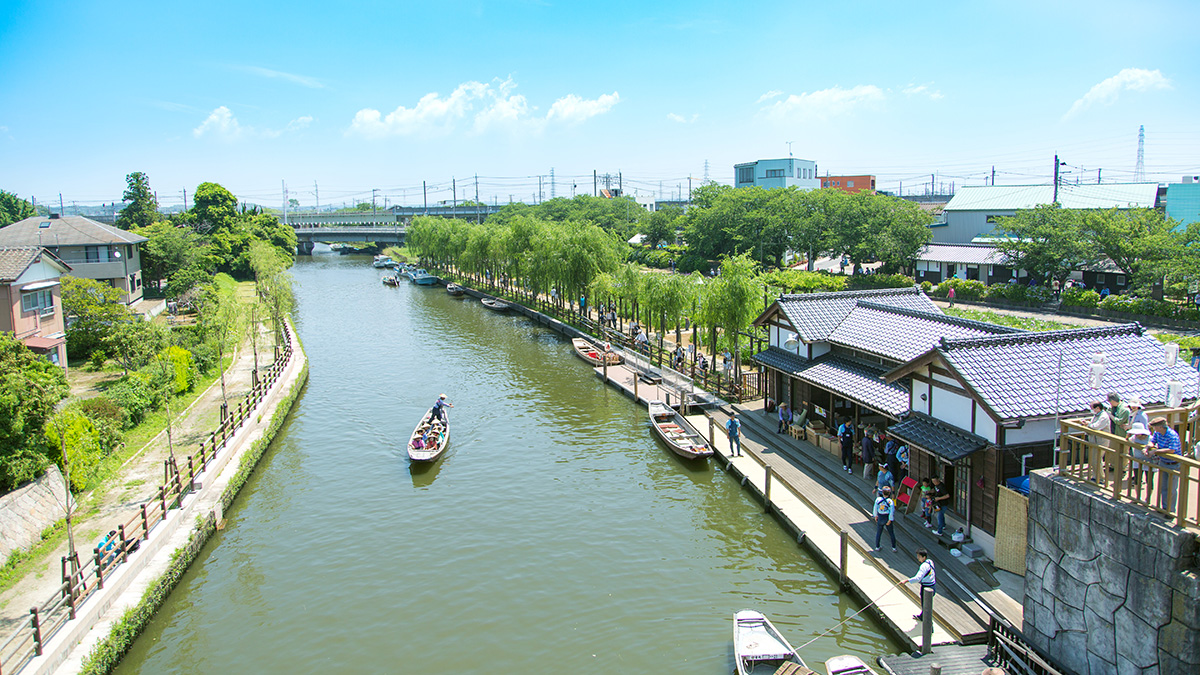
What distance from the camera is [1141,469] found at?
10.8m

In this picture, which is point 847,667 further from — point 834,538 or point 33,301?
point 33,301

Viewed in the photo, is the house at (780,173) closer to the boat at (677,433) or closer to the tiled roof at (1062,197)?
the tiled roof at (1062,197)

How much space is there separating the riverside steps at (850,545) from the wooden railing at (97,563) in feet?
54.1

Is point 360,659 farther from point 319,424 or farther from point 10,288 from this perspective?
point 10,288

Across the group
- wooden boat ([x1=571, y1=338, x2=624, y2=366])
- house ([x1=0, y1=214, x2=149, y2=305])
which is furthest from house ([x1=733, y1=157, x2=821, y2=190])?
house ([x1=0, y1=214, x2=149, y2=305])

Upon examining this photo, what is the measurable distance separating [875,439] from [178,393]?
97.8ft

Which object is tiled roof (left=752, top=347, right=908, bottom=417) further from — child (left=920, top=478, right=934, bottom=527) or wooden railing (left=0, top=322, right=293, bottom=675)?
wooden railing (left=0, top=322, right=293, bottom=675)

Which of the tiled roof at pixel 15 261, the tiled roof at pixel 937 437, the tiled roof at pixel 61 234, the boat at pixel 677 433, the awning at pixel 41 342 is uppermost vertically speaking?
the tiled roof at pixel 61 234

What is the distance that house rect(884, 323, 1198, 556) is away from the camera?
16203mm

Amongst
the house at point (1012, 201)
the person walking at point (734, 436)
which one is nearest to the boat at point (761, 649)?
the person walking at point (734, 436)

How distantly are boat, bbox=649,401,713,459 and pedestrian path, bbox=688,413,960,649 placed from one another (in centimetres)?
65

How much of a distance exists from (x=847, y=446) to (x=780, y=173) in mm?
110746

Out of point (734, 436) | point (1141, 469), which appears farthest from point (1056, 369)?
point (734, 436)

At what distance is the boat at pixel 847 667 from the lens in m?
13.2
